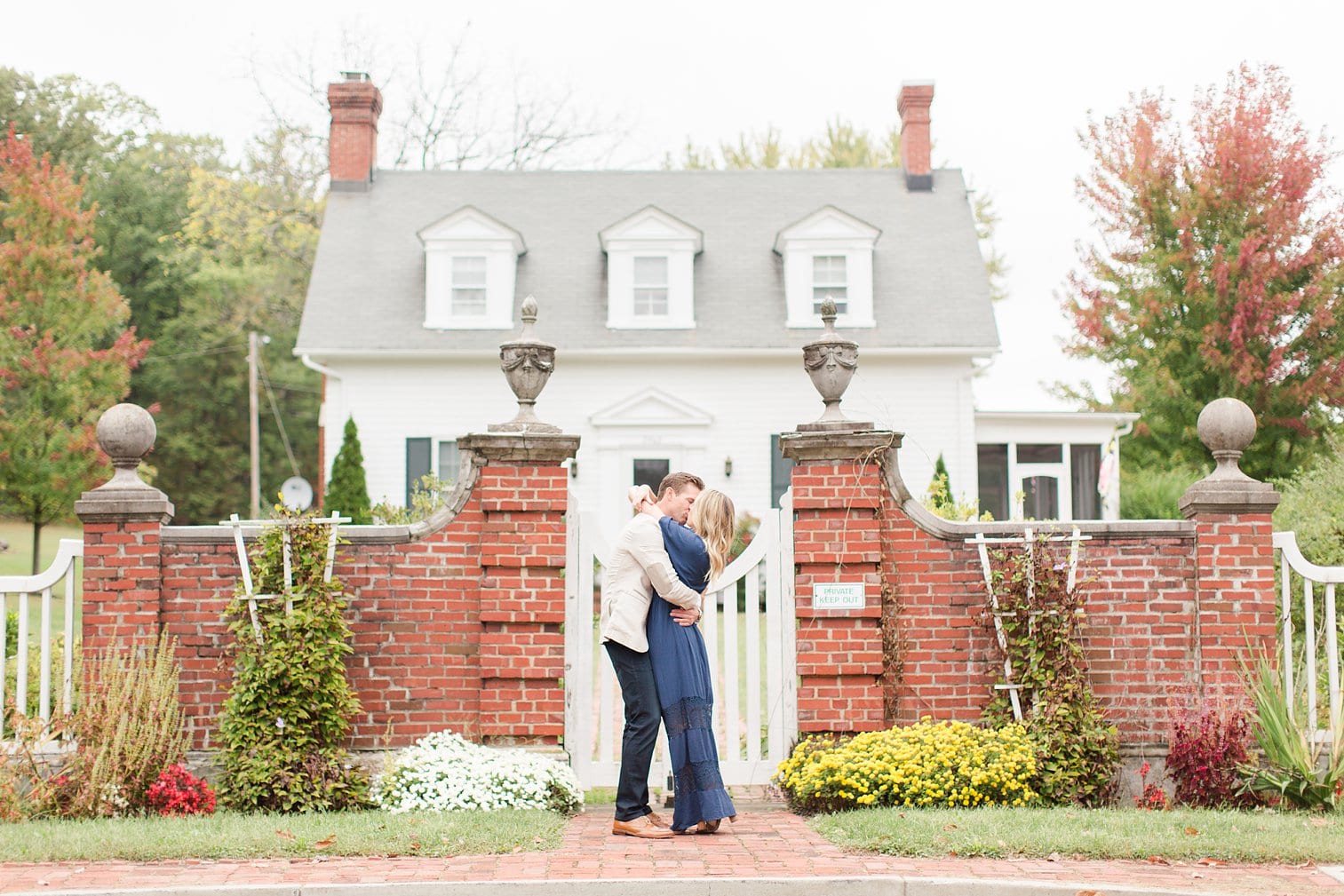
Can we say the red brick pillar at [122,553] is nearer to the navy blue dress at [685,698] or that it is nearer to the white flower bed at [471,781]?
the white flower bed at [471,781]

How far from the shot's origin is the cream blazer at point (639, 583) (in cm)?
661

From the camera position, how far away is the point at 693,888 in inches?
217

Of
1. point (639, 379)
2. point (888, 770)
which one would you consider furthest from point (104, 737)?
point (639, 379)

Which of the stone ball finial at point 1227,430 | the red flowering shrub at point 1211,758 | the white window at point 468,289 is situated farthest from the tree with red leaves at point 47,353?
the red flowering shrub at point 1211,758

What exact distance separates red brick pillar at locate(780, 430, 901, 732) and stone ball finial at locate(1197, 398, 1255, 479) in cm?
177

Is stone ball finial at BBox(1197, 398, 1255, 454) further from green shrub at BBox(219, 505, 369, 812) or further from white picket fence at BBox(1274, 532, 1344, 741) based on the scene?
green shrub at BBox(219, 505, 369, 812)

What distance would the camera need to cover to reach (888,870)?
5723mm

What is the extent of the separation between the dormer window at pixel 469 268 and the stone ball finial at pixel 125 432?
13618 mm

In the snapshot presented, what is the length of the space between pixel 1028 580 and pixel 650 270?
14548 mm

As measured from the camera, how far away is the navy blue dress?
6.67 m

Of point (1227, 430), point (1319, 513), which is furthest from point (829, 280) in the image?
point (1227, 430)

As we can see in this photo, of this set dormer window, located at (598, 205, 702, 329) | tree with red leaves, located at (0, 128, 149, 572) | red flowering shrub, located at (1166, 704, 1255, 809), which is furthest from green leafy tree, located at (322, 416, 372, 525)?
red flowering shrub, located at (1166, 704, 1255, 809)

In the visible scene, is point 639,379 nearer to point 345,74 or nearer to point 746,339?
point 746,339

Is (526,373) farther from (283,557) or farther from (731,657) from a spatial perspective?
(731,657)
